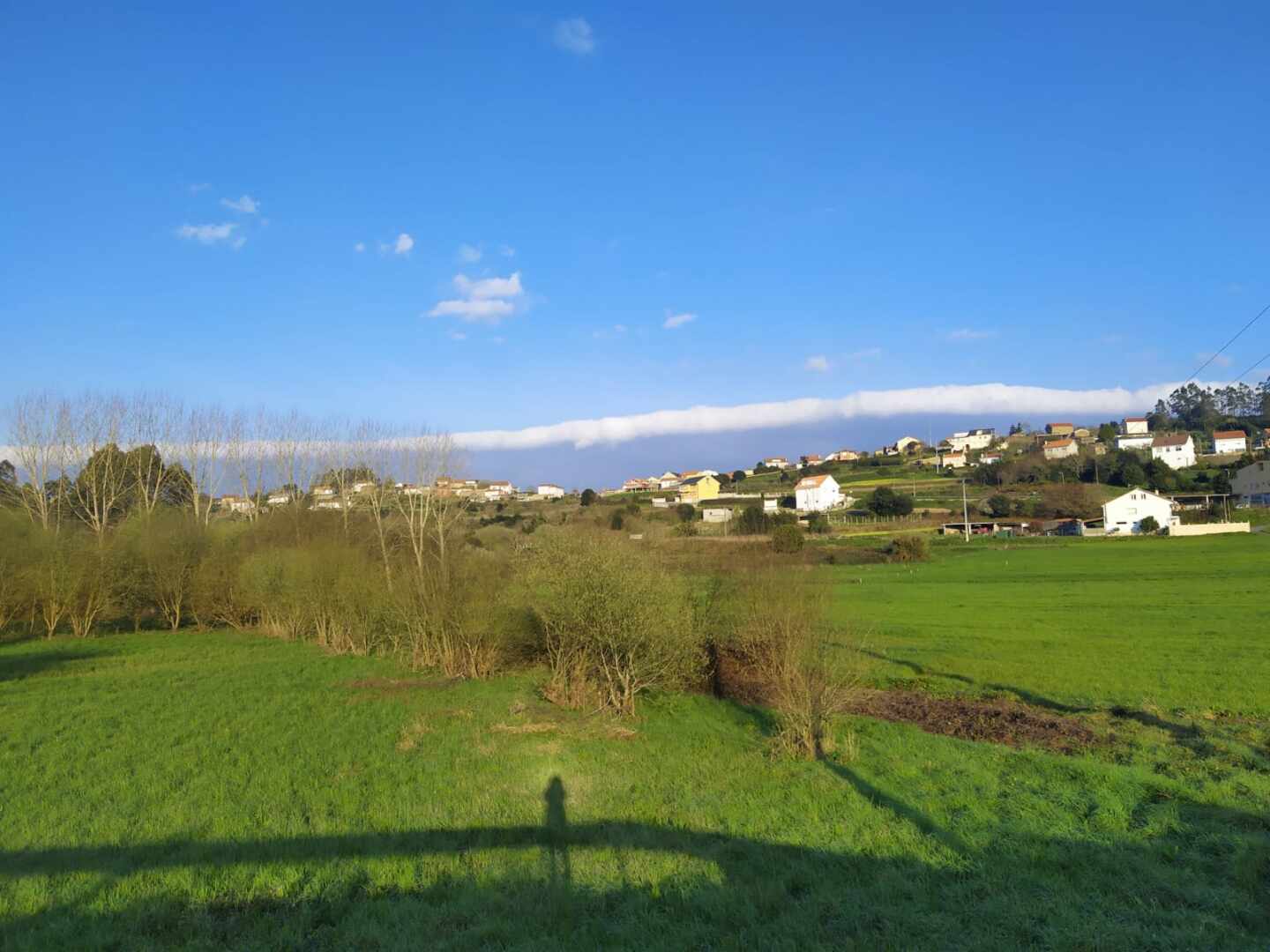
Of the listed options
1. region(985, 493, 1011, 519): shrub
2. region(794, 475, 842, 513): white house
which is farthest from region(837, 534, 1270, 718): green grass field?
region(794, 475, 842, 513): white house

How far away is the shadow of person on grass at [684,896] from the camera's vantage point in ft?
21.0

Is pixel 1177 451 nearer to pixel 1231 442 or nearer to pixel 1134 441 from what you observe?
pixel 1231 442

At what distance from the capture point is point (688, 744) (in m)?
13.8

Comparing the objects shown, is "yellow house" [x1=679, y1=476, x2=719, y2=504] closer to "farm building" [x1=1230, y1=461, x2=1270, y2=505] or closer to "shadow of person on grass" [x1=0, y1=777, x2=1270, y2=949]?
"farm building" [x1=1230, y1=461, x2=1270, y2=505]

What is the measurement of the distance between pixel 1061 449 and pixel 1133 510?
2600 inches

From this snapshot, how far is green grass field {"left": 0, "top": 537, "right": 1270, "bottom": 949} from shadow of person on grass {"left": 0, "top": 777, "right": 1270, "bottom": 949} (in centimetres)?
3

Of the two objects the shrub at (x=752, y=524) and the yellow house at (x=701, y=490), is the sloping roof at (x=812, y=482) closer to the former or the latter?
the yellow house at (x=701, y=490)

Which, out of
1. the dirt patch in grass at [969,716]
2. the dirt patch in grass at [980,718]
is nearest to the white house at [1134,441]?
the dirt patch in grass at [969,716]

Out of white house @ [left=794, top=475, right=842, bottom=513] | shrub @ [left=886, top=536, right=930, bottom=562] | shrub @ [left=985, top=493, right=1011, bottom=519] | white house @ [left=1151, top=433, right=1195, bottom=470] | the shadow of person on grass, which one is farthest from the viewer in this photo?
white house @ [left=1151, top=433, right=1195, bottom=470]

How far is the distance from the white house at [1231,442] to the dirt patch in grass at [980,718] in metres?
150

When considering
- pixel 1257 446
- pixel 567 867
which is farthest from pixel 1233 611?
pixel 1257 446

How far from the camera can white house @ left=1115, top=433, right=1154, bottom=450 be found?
144m

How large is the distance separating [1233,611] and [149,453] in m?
60.9

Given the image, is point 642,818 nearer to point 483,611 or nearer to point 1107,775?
point 1107,775
